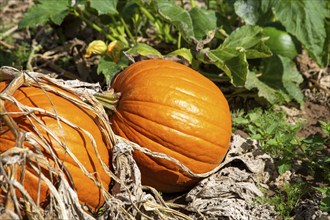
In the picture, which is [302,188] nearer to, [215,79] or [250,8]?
[215,79]

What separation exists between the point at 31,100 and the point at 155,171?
879mm

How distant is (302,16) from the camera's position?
445cm

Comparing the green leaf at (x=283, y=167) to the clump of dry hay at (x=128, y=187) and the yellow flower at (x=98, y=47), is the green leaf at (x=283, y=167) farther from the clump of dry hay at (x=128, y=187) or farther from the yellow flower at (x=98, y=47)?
the yellow flower at (x=98, y=47)

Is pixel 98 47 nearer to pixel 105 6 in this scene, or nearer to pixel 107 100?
pixel 105 6

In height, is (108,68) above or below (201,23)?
below

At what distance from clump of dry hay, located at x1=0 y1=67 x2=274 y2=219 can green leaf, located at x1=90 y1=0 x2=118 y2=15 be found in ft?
3.34

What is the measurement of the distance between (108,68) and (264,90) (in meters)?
1.24

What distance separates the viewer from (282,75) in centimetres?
473

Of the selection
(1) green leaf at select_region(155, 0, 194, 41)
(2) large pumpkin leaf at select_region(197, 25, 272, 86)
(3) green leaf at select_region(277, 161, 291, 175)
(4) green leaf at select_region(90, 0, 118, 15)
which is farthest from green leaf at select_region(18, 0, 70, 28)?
(3) green leaf at select_region(277, 161, 291, 175)

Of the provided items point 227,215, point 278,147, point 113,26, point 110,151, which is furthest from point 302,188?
point 113,26

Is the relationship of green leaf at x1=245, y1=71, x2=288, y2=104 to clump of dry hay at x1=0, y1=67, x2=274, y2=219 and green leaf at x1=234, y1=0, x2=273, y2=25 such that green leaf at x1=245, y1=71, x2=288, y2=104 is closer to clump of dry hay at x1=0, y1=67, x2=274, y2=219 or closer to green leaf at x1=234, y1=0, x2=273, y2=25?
green leaf at x1=234, y1=0, x2=273, y2=25

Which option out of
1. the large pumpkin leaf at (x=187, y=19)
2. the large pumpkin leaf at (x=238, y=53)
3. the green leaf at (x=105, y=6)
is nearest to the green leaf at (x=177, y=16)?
the large pumpkin leaf at (x=187, y=19)

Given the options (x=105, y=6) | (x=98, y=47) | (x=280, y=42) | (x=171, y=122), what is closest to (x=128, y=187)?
(x=171, y=122)

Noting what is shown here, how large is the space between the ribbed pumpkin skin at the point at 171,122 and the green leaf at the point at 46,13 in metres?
1.25
